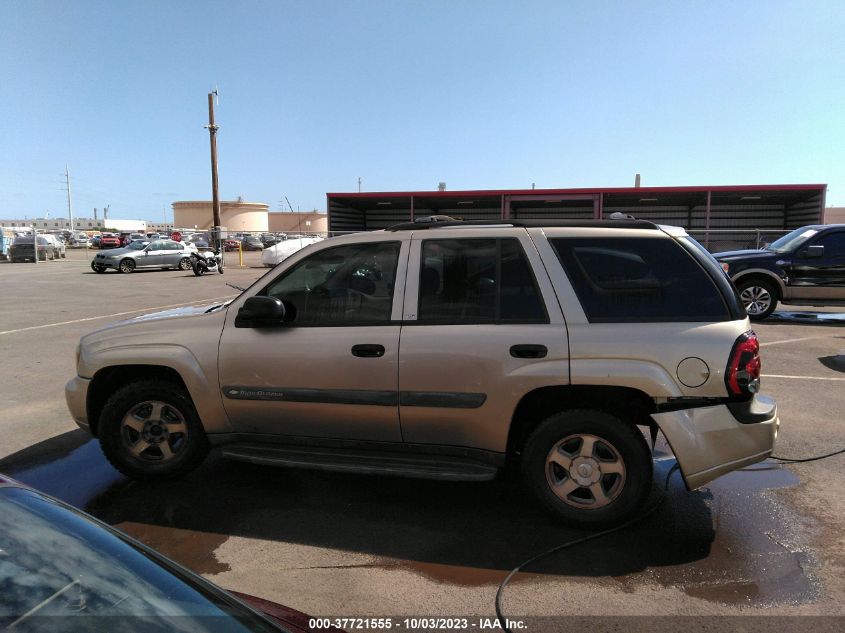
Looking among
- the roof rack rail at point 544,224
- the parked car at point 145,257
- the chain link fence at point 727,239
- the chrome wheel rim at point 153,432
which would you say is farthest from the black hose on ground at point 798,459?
the parked car at point 145,257

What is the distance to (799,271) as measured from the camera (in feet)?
37.2

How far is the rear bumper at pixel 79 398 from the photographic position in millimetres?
4176

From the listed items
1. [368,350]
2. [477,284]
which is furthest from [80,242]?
[477,284]

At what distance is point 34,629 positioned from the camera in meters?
1.17

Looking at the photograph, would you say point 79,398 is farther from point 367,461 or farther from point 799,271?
point 799,271

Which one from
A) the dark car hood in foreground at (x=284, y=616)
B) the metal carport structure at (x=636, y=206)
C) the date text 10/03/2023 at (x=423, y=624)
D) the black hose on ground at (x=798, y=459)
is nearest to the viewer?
the dark car hood in foreground at (x=284, y=616)

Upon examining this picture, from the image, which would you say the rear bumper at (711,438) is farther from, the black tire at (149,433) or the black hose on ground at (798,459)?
the black tire at (149,433)

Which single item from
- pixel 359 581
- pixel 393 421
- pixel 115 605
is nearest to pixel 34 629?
pixel 115 605

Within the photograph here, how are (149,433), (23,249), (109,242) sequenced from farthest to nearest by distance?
(109,242)
(23,249)
(149,433)

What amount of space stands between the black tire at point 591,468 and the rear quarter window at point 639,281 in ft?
2.10

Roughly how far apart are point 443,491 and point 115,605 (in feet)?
9.69

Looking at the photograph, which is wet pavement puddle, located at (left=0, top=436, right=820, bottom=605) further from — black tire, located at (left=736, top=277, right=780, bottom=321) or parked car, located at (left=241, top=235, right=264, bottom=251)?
parked car, located at (left=241, top=235, right=264, bottom=251)

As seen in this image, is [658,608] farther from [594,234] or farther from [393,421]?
[594,234]

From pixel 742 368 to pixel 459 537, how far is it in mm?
1907
